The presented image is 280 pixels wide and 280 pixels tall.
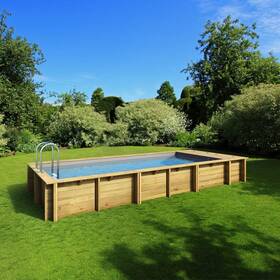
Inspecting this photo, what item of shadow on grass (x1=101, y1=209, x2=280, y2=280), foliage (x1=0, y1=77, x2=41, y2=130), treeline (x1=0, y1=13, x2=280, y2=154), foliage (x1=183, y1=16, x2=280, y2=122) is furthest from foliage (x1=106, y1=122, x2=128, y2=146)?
shadow on grass (x1=101, y1=209, x2=280, y2=280)

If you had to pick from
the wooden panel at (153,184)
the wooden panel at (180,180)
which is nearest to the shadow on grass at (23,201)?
the wooden panel at (153,184)

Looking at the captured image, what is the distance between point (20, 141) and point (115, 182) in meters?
10.4

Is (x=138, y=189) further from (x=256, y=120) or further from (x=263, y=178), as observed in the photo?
(x=256, y=120)

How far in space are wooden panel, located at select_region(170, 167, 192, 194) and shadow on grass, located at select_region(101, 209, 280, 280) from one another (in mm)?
1728

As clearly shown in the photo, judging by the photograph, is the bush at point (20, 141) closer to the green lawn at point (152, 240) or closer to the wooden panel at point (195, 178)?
the green lawn at point (152, 240)

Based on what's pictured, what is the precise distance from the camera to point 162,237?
3.83m

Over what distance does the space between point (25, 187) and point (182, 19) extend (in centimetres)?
1248

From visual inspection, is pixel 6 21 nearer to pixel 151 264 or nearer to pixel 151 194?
pixel 151 194

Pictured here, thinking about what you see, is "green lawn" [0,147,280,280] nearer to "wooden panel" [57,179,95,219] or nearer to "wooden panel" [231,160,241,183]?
"wooden panel" [57,179,95,219]

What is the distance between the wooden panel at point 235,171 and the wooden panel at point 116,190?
9.72 feet

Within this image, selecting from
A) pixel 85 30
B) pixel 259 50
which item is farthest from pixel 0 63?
pixel 259 50

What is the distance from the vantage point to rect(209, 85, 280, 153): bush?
1130cm

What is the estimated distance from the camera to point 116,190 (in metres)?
5.08

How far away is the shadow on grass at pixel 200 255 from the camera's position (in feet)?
9.54
